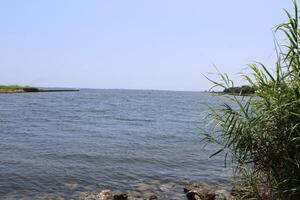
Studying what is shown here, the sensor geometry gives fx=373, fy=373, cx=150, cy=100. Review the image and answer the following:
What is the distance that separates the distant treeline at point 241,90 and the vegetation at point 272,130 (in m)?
0.12

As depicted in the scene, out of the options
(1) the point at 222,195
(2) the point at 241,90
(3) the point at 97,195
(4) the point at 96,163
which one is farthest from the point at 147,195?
(2) the point at 241,90

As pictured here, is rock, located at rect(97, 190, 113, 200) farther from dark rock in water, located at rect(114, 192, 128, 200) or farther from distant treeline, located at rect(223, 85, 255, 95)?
distant treeline, located at rect(223, 85, 255, 95)

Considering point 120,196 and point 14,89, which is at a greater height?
point 14,89

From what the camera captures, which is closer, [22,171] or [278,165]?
[278,165]

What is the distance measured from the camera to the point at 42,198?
40.1ft

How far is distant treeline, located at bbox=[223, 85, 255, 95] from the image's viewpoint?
6.68m

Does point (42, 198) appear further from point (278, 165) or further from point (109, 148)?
point (109, 148)

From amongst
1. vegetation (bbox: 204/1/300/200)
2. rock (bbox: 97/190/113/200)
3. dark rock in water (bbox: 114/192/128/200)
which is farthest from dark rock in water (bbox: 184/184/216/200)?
vegetation (bbox: 204/1/300/200)

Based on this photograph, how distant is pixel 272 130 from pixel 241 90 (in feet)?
3.06

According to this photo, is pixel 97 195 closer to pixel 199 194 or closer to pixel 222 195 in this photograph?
pixel 199 194

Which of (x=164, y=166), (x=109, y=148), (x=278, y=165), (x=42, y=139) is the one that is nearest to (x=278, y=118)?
(x=278, y=165)

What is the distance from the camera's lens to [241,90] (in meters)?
6.69

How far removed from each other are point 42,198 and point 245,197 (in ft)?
24.4

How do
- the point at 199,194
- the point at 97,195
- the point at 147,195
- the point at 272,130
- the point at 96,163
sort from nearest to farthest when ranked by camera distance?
the point at 272,130 → the point at 199,194 → the point at 97,195 → the point at 147,195 → the point at 96,163
